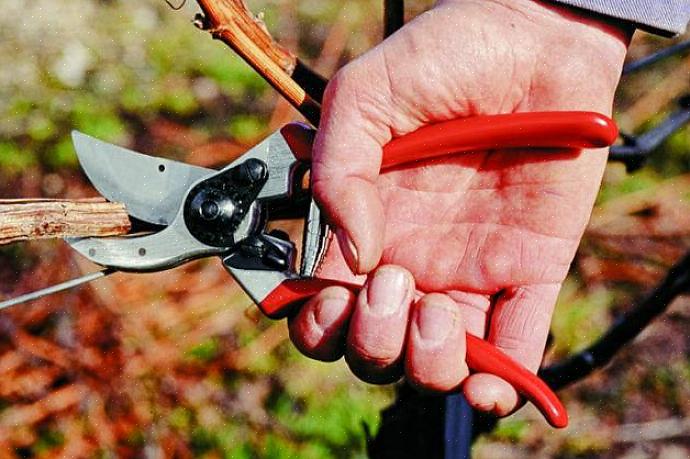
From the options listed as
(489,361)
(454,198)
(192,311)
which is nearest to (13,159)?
(192,311)

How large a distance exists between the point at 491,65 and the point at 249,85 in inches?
55.7

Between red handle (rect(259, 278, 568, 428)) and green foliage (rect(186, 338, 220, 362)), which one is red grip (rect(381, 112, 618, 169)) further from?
green foliage (rect(186, 338, 220, 362))

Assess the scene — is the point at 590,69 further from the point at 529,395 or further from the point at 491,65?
the point at 529,395

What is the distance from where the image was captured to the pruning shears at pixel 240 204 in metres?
1.33

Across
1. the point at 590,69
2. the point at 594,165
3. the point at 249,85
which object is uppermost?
the point at 590,69

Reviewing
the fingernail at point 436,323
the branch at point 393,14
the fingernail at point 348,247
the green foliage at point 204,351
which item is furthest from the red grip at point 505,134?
the green foliage at point 204,351

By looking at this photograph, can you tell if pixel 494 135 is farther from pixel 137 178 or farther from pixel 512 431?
pixel 512 431

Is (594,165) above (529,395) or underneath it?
above

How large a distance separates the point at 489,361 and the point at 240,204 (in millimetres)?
477

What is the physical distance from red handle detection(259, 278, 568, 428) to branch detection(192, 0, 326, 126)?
32 cm

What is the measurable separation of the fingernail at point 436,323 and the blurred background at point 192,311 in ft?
3.19

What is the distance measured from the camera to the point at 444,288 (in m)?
1.46

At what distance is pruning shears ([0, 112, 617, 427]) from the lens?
4.35ft

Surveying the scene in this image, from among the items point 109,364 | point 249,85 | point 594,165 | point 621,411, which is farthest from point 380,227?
point 249,85
